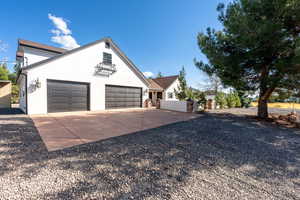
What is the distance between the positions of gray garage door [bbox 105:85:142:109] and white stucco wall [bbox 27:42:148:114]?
40 centimetres

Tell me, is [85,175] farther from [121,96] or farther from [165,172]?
[121,96]

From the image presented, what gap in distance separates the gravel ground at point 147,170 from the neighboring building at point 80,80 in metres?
5.10

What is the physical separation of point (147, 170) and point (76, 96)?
8.91 meters

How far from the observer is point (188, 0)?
864 centimetres

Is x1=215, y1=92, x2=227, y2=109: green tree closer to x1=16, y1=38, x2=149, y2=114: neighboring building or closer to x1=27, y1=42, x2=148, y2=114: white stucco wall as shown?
x1=16, y1=38, x2=149, y2=114: neighboring building

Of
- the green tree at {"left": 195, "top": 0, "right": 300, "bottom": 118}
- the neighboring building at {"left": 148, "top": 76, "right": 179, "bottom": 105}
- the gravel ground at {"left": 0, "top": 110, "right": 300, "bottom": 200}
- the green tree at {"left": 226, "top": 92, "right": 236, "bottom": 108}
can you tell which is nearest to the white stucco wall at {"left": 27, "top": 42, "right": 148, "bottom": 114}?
the gravel ground at {"left": 0, "top": 110, "right": 300, "bottom": 200}

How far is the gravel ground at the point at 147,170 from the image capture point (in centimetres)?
178

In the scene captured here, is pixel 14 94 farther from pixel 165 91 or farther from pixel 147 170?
pixel 147 170

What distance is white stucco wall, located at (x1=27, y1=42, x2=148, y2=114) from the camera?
7797mm

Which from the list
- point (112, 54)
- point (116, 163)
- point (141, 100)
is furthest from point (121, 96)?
point (116, 163)

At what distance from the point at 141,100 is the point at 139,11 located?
8064 mm

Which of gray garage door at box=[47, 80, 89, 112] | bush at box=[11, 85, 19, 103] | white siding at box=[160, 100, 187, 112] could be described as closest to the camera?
gray garage door at box=[47, 80, 89, 112]

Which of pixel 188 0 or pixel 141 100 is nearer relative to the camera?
pixel 188 0

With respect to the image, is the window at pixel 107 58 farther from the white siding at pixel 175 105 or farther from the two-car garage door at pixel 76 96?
the white siding at pixel 175 105
